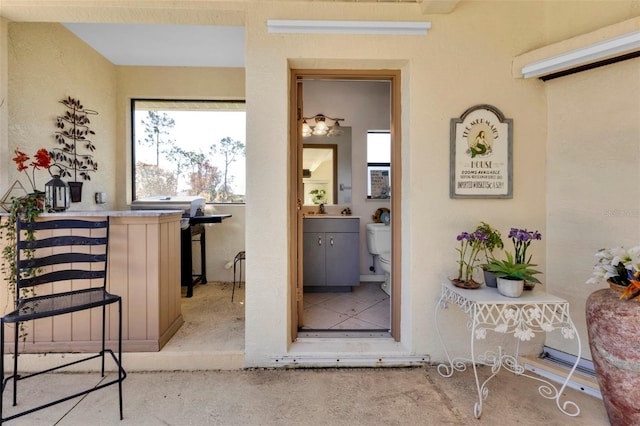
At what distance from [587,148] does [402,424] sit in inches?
79.9

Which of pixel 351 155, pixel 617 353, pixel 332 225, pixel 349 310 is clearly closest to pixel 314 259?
pixel 332 225

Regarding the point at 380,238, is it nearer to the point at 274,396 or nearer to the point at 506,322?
the point at 506,322

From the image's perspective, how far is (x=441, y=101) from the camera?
1.84 m

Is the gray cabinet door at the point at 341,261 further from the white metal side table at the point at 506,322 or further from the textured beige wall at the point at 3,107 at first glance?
→ the textured beige wall at the point at 3,107

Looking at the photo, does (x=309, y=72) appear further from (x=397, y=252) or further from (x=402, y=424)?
(x=402, y=424)

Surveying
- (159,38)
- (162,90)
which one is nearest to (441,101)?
(159,38)

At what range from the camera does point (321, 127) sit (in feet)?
10.9

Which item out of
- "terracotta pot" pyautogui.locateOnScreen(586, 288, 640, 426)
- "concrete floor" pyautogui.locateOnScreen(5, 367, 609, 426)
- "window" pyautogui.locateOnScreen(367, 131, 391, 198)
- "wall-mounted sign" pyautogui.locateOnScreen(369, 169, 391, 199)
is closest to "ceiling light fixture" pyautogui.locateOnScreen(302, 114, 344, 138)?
"window" pyautogui.locateOnScreen(367, 131, 391, 198)

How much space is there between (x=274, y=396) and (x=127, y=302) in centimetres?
117

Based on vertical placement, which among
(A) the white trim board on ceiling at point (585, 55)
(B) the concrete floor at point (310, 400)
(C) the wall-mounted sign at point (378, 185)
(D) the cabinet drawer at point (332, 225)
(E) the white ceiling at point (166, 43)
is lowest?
(B) the concrete floor at point (310, 400)

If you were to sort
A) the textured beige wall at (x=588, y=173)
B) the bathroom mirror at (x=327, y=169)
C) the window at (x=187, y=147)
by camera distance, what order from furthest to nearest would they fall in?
1. the bathroom mirror at (x=327, y=169)
2. the window at (x=187, y=147)
3. the textured beige wall at (x=588, y=173)

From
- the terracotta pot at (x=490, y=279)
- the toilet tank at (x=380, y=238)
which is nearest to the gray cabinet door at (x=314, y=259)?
the toilet tank at (x=380, y=238)

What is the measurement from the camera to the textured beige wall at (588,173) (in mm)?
1600

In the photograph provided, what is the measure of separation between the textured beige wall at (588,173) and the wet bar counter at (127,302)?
9.01ft
